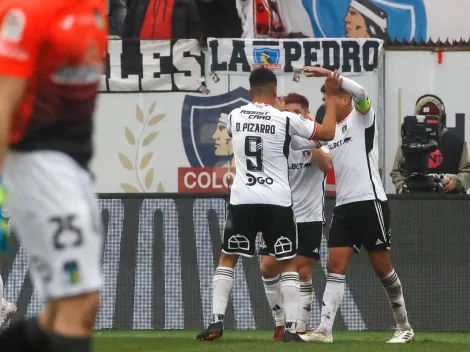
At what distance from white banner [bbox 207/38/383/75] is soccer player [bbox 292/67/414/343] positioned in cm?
432

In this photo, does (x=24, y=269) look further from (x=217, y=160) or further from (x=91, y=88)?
(x=91, y=88)

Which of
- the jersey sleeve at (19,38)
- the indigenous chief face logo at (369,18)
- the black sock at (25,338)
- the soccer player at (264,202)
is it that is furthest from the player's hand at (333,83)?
the indigenous chief face logo at (369,18)

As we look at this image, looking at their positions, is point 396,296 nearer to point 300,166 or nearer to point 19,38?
point 300,166

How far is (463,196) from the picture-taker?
35.8 ft

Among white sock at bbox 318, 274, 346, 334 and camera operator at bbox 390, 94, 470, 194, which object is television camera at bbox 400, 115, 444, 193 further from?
white sock at bbox 318, 274, 346, 334

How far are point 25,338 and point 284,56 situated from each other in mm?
9715

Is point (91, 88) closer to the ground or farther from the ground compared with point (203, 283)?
farther from the ground

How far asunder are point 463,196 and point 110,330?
3350 mm

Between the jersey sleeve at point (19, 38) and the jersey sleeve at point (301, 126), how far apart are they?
513 centimetres

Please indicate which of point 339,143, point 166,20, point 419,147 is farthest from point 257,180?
point 166,20

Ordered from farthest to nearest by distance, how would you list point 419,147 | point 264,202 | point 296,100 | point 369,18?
1. point 369,18
2. point 419,147
3. point 296,100
4. point 264,202

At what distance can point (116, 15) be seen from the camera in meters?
15.0

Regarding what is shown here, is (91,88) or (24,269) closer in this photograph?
(91,88)

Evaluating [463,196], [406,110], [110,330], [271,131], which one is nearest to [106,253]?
[110,330]
